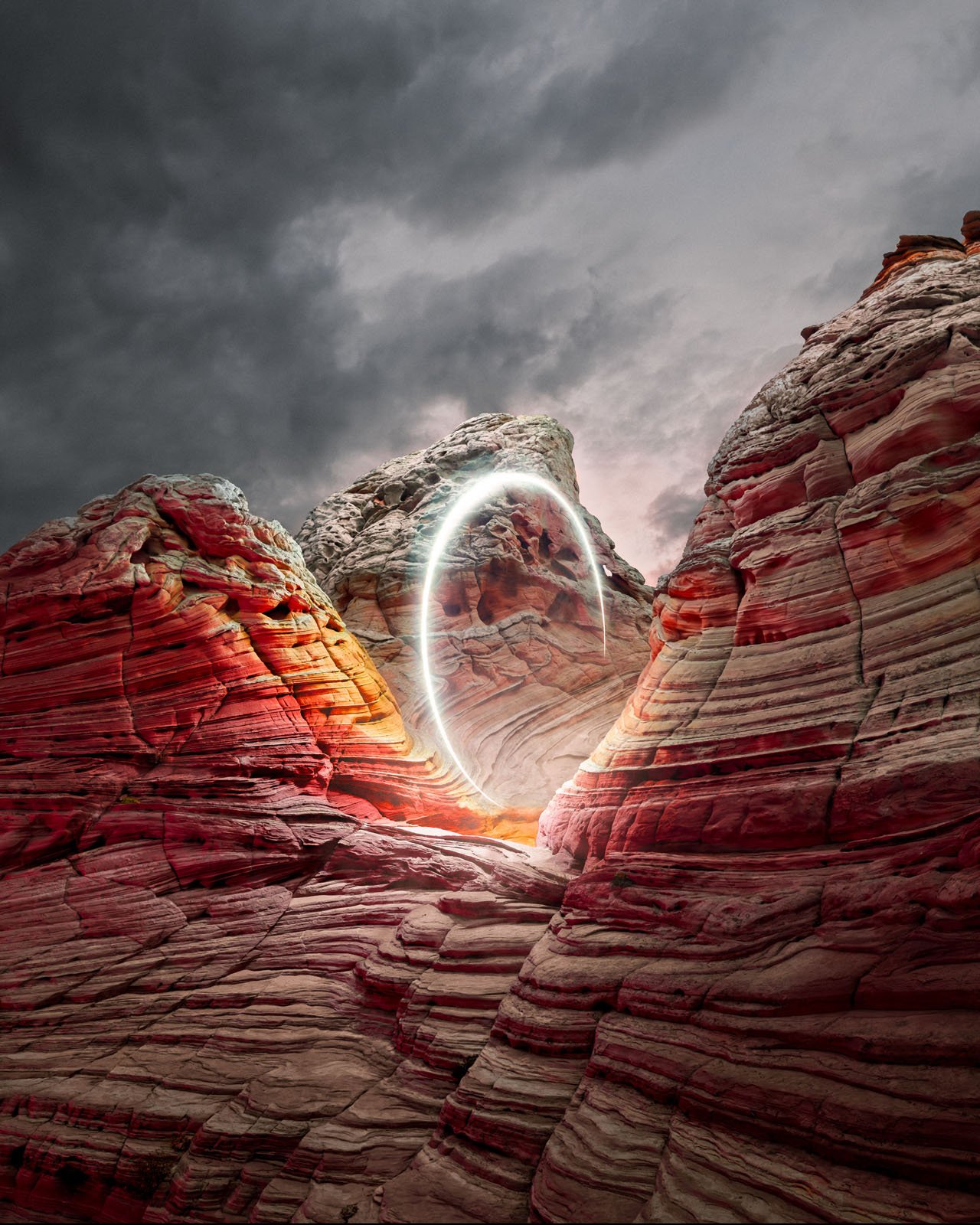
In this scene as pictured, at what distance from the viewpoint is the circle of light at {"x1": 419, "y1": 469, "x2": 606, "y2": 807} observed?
23.8 m

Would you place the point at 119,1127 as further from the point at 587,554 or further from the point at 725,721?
the point at 587,554

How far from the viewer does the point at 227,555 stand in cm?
1742

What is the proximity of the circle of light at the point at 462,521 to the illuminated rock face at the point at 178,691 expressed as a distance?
5.00 m

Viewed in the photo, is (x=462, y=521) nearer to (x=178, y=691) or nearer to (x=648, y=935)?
(x=178, y=691)

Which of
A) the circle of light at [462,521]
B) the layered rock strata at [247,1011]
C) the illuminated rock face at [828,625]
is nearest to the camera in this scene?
the layered rock strata at [247,1011]

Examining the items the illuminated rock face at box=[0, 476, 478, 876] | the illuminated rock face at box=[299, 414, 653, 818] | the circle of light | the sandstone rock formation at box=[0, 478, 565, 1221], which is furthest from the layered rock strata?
the circle of light

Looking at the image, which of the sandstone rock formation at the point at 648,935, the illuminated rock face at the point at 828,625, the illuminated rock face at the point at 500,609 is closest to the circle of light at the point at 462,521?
the illuminated rock face at the point at 500,609

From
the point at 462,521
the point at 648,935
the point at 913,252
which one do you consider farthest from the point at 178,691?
the point at 913,252

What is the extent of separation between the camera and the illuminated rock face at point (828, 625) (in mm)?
8766

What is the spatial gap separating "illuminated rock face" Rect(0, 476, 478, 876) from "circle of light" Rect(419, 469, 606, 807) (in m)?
5.00

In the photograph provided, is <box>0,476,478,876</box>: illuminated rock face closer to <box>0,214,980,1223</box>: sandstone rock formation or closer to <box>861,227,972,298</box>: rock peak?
<box>0,214,980,1223</box>: sandstone rock formation

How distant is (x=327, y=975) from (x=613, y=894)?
5.22m

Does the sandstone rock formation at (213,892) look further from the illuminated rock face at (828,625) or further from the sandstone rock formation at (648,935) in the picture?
the illuminated rock face at (828,625)

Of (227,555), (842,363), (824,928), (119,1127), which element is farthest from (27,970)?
(842,363)
